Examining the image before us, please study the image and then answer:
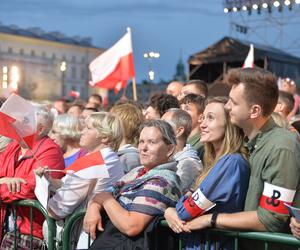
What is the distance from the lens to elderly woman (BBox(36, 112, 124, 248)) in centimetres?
431

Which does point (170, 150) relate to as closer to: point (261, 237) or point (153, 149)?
point (153, 149)

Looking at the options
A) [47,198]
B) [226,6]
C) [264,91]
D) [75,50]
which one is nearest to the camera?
[264,91]

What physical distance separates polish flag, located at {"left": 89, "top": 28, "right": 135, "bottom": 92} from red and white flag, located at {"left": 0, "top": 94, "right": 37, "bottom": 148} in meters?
7.76

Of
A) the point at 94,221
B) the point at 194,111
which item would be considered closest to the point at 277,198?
the point at 94,221

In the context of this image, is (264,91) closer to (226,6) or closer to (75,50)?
(226,6)

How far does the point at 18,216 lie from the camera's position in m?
4.89

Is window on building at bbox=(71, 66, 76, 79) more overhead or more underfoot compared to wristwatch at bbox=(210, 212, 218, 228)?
more overhead

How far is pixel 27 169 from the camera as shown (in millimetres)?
4887

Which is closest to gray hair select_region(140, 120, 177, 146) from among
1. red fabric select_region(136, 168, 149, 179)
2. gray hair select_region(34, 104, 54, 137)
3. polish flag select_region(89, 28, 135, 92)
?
red fabric select_region(136, 168, 149, 179)

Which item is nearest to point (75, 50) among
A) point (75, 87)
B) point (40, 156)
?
point (75, 87)

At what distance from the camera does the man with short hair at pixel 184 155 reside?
455 centimetres

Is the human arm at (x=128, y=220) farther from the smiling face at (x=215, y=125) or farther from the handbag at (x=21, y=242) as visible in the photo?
the handbag at (x=21, y=242)

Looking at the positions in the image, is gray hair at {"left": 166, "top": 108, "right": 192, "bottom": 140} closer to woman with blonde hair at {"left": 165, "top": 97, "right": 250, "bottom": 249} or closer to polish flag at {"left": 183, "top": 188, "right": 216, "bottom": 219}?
woman with blonde hair at {"left": 165, "top": 97, "right": 250, "bottom": 249}

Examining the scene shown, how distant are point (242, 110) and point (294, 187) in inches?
20.7
